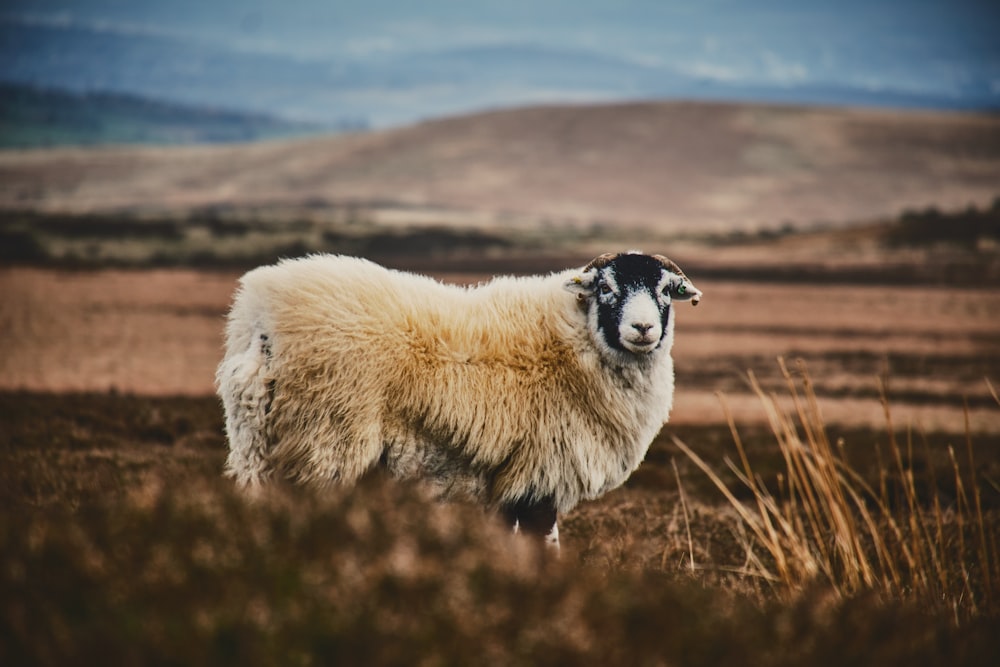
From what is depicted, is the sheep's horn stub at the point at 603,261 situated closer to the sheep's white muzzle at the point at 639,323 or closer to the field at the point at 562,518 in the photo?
the sheep's white muzzle at the point at 639,323

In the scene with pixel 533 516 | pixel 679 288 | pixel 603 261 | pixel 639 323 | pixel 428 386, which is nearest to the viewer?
pixel 428 386

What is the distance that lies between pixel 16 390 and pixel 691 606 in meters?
13.2

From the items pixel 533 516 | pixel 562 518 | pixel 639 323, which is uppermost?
pixel 639 323

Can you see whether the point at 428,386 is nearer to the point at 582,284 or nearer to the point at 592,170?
the point at 582,284

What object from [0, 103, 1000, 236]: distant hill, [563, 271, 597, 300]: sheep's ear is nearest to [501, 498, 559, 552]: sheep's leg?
[563, 271, 597, 300]: sheep's ear

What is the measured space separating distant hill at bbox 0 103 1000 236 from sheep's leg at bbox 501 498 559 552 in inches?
2933

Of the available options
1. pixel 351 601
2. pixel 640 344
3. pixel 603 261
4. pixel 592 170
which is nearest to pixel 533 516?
pixel 640 344

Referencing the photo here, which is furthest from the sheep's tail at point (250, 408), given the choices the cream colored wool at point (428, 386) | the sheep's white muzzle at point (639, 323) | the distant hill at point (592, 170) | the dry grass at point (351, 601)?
the distant hill at point (592, 170)

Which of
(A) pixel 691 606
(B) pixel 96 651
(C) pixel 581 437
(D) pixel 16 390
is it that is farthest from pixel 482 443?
(D) pixel 16 390

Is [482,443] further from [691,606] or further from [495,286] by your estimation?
[691,606]

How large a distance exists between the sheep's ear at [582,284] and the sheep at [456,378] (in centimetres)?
2

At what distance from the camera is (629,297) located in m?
6.36

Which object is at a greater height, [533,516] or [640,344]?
[640,344]

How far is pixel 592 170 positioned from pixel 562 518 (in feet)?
332
